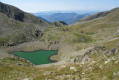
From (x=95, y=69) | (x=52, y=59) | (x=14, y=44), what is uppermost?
(x=95, y=69)

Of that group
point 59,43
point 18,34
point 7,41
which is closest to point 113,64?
point 59,43

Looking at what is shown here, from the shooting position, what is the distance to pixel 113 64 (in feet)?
76.8

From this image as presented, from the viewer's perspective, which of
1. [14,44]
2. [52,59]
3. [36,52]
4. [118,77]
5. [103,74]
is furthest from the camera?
[14,44]

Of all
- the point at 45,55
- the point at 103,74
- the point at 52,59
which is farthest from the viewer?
the point at 45,55

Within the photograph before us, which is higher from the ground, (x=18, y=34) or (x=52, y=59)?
(x=18, y=34)

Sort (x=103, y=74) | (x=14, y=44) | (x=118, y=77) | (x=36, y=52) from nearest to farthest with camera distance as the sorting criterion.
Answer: (x=118, y=77)
(x=103, y=74)
(x=36, y=52)
(x=14, y=44)

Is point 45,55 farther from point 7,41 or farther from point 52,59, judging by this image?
point 7,41

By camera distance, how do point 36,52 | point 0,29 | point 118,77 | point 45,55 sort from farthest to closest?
A: point 0,29, point 36,52, point 45,55, point 118,77

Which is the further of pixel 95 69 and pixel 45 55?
pixel 45 55

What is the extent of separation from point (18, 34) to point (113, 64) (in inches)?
5484

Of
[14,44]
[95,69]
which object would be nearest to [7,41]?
[14,44]

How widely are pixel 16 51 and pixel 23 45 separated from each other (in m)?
12.4

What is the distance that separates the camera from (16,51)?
127000mm

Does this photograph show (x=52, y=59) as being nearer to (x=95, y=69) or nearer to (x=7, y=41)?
(x=7, y=41)
